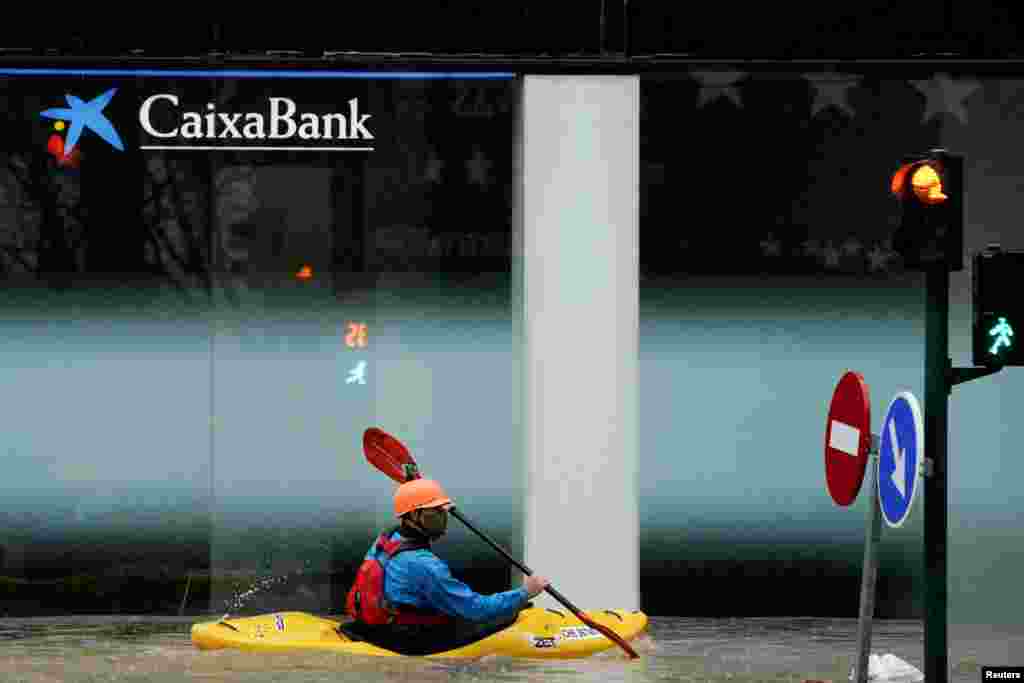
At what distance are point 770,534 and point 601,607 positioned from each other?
1.31 meters

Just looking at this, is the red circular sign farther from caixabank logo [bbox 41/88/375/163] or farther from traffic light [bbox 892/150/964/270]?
caixabank logo [bbox 41/88/375/163]

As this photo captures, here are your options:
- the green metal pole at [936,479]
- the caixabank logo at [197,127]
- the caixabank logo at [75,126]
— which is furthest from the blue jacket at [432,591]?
the caixabank logo at [75,126]

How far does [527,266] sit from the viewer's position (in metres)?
14.8

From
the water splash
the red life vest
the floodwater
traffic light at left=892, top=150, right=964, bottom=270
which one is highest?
traffic light at left=892, top=150, right=964, bottom=270

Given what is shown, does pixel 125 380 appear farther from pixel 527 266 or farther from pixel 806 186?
pixel 806 186

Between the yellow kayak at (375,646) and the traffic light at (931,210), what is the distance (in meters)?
3.40

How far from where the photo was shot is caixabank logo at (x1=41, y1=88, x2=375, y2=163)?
14.8 meters

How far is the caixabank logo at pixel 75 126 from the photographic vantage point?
14805 mm

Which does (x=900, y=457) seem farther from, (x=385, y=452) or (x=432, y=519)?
(x=385, y=452)

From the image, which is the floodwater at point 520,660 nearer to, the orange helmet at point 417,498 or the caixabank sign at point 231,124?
the orange helmet at point 417,498

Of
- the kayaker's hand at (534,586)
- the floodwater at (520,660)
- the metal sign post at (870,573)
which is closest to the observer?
the metal sign post at (870,573)

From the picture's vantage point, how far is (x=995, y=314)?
427 inches

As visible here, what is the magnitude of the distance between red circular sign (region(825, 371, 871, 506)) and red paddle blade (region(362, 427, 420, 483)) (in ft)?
11.7

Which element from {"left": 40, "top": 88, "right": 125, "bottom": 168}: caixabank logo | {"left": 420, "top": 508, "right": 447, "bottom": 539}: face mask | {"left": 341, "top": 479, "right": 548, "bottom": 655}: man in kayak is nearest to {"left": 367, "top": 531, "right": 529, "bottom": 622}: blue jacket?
{"left": 341, "top": 479, "right": 548, "bottom": 655}: man in kayak
